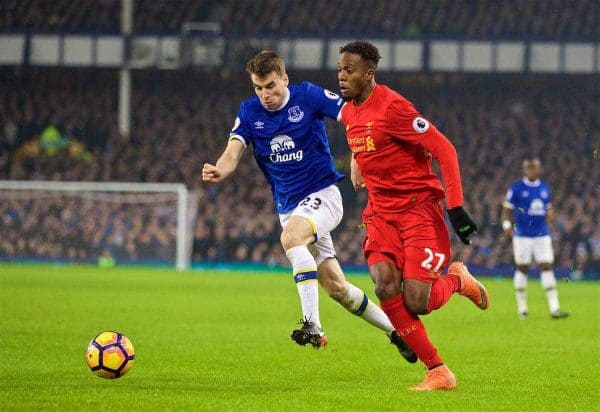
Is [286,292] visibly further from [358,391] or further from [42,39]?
[42,39]

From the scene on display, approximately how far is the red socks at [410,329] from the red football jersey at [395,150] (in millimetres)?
707

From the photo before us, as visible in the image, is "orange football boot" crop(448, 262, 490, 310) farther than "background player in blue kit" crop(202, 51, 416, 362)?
No

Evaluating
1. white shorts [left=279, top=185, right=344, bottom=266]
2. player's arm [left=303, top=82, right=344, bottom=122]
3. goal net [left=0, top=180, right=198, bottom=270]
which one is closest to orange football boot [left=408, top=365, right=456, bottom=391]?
white shorts [left=279, top=185, right=344, bottom=266]

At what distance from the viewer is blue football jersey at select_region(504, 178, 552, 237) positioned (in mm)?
18188

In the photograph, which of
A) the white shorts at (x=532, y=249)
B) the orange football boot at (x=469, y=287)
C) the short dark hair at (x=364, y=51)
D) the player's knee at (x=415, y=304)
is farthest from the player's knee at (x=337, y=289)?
the white shorts at (x=532, y=249)

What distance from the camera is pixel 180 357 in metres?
11.0

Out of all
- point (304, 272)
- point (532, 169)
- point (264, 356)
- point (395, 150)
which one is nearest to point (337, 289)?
point (304, 272)

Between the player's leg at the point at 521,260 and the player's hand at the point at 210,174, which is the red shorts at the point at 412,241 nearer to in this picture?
the player's hand at the point at 210,174

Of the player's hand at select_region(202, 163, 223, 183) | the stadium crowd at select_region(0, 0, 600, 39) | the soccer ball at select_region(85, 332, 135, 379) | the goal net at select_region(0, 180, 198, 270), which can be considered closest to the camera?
the soccer ball at select_region(85, 332, 135, 379)

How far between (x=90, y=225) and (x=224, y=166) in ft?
81.7

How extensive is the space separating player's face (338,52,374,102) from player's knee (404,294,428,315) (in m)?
1.57

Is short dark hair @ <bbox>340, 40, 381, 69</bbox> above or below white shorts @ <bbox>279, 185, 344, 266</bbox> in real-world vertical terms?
above

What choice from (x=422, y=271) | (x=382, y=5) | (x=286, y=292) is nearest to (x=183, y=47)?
(x=382, y=5)

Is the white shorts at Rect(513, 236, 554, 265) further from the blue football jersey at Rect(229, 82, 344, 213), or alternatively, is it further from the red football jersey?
the red football jersey
